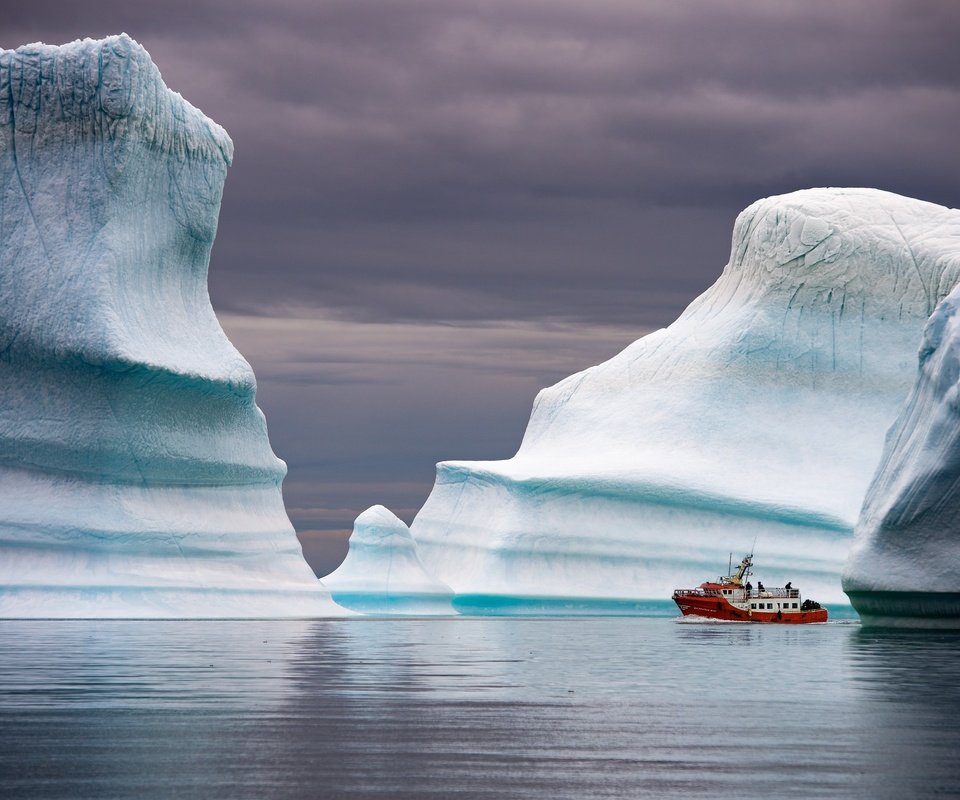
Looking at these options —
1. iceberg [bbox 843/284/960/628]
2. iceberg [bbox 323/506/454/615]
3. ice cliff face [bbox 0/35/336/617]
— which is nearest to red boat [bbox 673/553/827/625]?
iceberg [bbox 843/284/960/628]

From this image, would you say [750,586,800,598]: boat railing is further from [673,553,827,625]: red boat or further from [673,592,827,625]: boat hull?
[673,592,827,625]: boat hull

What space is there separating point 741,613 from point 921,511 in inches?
607

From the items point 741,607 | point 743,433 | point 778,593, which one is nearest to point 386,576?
point 743,433

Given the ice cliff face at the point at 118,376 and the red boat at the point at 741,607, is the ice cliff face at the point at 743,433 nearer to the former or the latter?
the red boat at the point at 741,607

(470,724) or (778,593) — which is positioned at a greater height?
(470,724)

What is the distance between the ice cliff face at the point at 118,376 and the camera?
41781mm

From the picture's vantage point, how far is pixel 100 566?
41.7m

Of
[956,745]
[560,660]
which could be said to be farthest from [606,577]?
[956,745]

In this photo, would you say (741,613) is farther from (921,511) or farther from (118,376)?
(118,376)

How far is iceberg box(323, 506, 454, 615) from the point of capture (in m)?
64.3

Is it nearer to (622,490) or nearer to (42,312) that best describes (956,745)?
(42,312)

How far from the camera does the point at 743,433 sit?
218 feet

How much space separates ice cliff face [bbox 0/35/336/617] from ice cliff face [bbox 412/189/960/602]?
19.1 meters

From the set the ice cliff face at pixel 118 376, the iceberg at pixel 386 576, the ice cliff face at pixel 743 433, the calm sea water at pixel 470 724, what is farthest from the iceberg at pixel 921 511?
the iceberg at pixel 386 576
